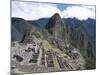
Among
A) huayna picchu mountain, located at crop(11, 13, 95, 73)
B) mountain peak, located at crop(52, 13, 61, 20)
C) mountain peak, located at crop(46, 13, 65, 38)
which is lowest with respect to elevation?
huayna picchu mountain, located at crop(11, 13, 95, 73)

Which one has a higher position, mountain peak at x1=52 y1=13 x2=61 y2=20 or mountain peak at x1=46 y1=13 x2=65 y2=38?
mountain peak at x1=52 y1=13 x2=61 y2=20

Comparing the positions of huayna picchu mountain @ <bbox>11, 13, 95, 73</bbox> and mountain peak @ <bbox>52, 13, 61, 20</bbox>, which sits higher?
mountain peak @ <bbox>52, 13, 61, 20</bbox>

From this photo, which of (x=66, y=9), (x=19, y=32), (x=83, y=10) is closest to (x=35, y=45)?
(x=19, y=32)

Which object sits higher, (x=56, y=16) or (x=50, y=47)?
(x=56, y=16)

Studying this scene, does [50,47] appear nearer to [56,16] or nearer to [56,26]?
[56,26]

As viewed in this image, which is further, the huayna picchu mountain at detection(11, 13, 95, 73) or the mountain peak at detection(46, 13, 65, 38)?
the mountain peak at detection(46, 13, 65, 38)

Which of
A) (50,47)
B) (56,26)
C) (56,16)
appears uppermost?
(56,16)

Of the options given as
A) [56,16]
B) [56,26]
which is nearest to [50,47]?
[56,26]

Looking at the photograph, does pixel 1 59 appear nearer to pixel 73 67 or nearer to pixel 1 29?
pixel 1 29
